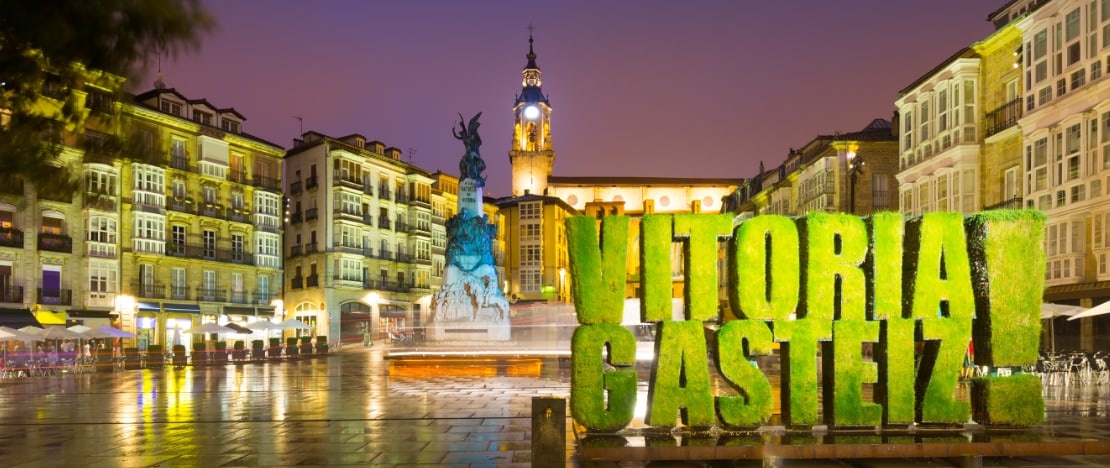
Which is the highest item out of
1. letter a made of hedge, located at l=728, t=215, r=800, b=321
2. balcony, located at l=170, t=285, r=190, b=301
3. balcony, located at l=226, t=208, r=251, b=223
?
balcony, located at l=226, t=208, r=251, b=223

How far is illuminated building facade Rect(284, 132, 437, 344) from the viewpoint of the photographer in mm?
78562

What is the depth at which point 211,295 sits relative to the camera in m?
67.1

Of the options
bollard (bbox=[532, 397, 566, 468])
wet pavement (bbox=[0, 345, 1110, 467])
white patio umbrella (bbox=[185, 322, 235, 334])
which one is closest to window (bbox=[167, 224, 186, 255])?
white patio umbrella (bbox=[185, 322, 235, 334])

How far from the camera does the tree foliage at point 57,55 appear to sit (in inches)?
329

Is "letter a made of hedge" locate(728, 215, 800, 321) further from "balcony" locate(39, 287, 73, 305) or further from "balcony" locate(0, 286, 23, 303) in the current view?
"balcony" locate(39, 287, 73, 305)

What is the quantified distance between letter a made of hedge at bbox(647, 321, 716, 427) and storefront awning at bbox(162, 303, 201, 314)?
179ft

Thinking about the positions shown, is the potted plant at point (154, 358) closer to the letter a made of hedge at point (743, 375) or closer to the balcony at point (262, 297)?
the balcony at point (262, 297)

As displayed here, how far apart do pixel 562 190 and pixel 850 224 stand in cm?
12579

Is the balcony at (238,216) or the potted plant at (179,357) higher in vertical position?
the balcony at (238,216)

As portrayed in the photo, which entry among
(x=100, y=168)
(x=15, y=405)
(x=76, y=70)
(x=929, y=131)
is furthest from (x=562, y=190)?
(x=76, y=70)

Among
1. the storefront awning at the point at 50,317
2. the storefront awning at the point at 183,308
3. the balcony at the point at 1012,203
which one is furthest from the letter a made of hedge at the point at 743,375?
the storefront awning at the point at 183,308

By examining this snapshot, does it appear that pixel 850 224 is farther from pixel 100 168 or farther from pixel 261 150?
pixel 261 150

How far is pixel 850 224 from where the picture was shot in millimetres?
15945

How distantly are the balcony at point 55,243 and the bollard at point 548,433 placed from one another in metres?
49.6
